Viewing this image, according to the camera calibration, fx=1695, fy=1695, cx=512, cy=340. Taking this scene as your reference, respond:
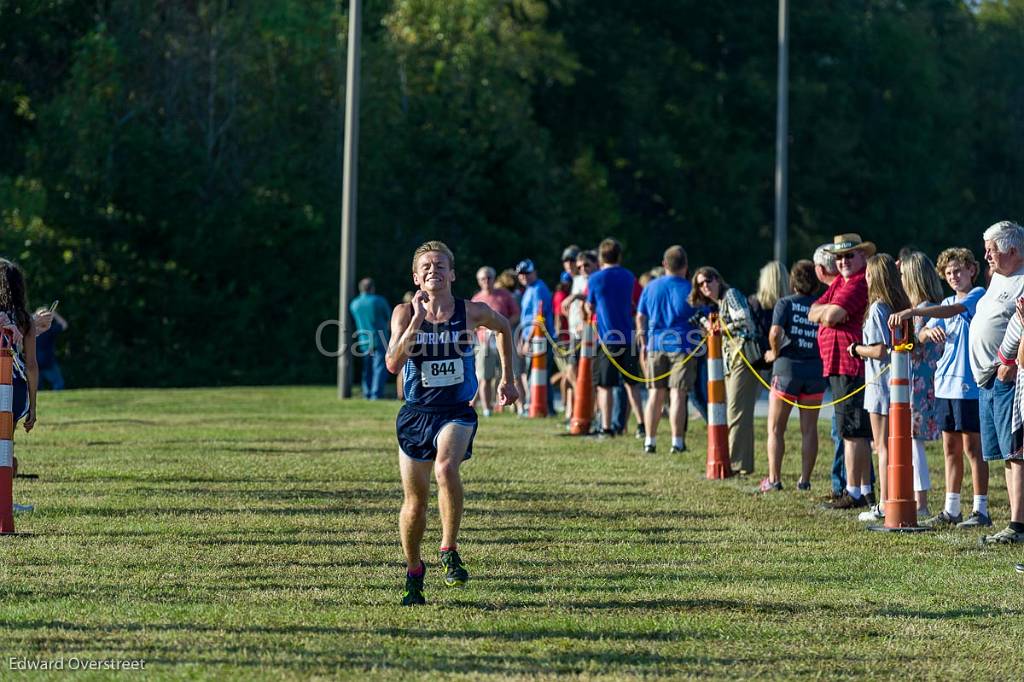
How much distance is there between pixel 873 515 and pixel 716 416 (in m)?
2.88

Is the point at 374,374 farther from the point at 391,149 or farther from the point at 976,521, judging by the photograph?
the point at 976,521

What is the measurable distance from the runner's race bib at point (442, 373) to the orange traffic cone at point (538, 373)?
42.9 feet

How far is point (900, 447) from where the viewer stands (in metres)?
11.5

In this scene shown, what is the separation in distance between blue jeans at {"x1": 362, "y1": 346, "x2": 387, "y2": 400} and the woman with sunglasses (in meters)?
11.5

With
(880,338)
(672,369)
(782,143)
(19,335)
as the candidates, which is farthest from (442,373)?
(782,143)

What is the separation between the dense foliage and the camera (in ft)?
122

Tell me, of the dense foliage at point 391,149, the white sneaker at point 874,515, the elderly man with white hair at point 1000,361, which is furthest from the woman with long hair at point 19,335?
the dense foliage at point 391,149

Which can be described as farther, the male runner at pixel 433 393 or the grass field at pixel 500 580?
the male runner at pixel 433 393

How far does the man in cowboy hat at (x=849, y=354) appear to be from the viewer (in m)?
12.7

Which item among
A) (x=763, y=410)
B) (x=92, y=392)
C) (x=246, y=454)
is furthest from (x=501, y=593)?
(x=92, y=392)

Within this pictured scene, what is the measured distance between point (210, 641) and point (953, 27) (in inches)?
2302

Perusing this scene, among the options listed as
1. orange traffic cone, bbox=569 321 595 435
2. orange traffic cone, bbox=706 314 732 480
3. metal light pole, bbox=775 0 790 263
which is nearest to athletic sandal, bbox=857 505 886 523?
orange traffic cone, bbox=706 314 732 480

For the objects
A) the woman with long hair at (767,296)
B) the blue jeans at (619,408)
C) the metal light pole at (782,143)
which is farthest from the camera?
the metal light pole at (782,143)

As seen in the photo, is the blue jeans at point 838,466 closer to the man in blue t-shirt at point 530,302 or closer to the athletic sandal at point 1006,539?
the athletic sandal at point 1006,539
